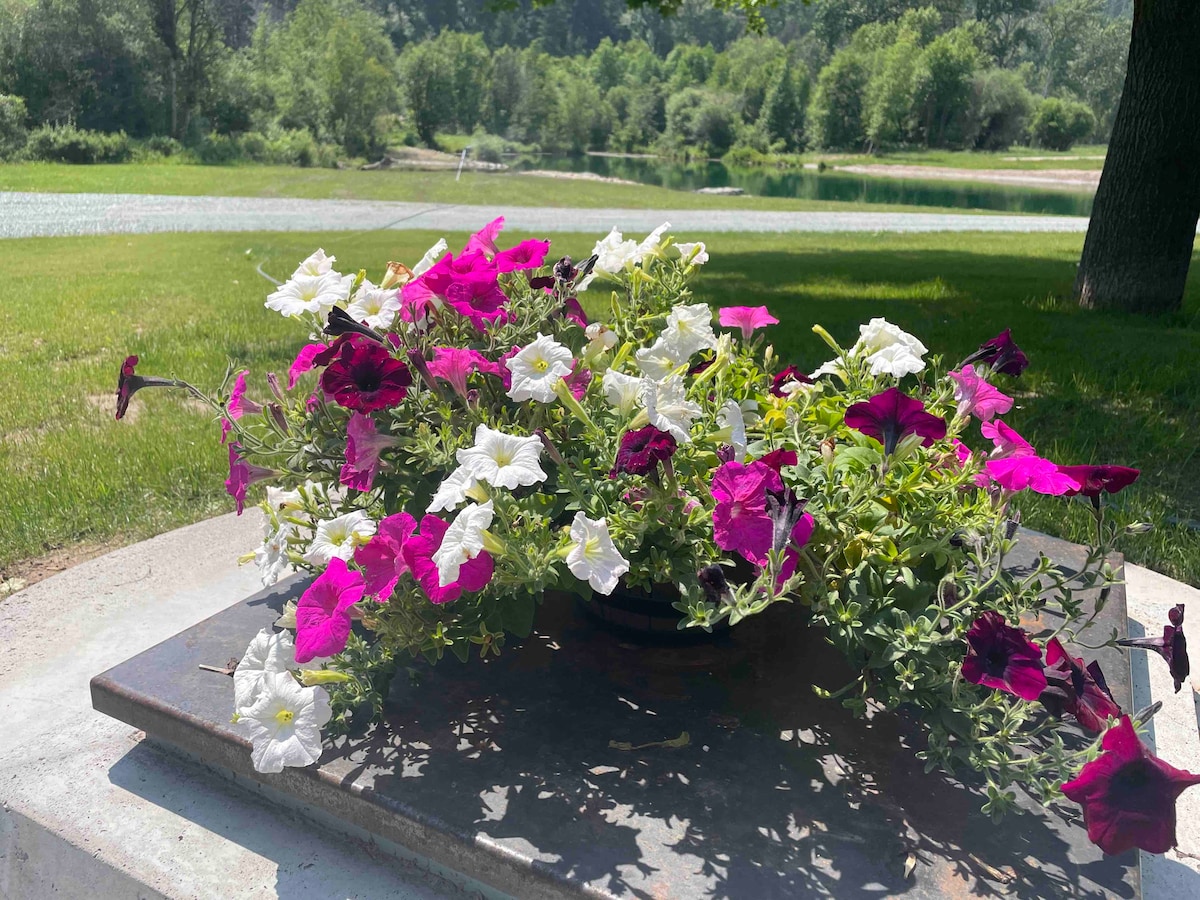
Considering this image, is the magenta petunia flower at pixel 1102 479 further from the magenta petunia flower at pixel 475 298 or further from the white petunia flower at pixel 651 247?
the magenta petunia flower at pixel 475 298

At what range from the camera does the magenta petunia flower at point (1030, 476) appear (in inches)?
60.5

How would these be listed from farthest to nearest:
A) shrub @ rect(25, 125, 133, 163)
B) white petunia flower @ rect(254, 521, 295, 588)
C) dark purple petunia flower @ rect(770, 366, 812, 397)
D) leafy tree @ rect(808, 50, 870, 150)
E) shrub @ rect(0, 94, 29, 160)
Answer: leafy tree @ rect(808, 50, 870, 150)
shrub @ rect(25, 125, 133, 163)
shrub @ rect(0, 94, 29, 160)
dark purple petunia flower @ rect(770, 366, 812, 397)
white petunia flower @ rect(254, 521, 295, 588)

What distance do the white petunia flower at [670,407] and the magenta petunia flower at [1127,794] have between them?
0.77m

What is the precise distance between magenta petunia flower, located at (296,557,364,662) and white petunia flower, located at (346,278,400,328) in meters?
0.52

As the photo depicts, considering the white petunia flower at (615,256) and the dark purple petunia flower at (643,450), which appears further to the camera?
the white petunia flower at (615,256)

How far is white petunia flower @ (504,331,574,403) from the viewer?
1.60 meters

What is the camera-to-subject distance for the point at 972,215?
69.1ft

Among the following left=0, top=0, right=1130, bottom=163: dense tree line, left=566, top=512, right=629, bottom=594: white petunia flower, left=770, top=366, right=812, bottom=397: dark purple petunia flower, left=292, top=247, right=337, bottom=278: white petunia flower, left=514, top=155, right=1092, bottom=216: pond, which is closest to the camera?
left=566, top=512, right=629, bottom=594: white petunia flower

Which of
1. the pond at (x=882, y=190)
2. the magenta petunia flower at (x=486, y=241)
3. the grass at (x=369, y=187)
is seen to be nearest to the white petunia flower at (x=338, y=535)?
the magenta petunia flower at (x=486, y=241)

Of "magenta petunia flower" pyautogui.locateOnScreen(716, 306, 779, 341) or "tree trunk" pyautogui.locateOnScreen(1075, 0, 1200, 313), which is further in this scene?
"tree trunk" pyautogui.locateOnScreen(1075, 0, 1200, 313)

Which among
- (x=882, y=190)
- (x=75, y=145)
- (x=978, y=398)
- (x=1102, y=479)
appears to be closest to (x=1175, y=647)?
(x=1102, y=479)

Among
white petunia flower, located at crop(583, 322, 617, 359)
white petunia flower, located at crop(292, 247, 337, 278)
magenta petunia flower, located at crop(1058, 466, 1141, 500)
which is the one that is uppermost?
white petunia flower, located at crop(292, 247, 337, 278)

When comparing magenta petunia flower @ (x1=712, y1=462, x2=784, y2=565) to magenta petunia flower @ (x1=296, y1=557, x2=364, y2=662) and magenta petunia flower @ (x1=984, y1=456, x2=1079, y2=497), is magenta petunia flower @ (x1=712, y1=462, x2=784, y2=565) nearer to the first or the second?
magenta petunia flower @ (x1=984, y1=456, x2=1079, y2=497)

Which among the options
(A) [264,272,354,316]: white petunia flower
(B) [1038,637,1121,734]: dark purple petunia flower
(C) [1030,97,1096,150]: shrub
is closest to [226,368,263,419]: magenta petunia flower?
(A) [264,272,354,316]: white petunia flower
